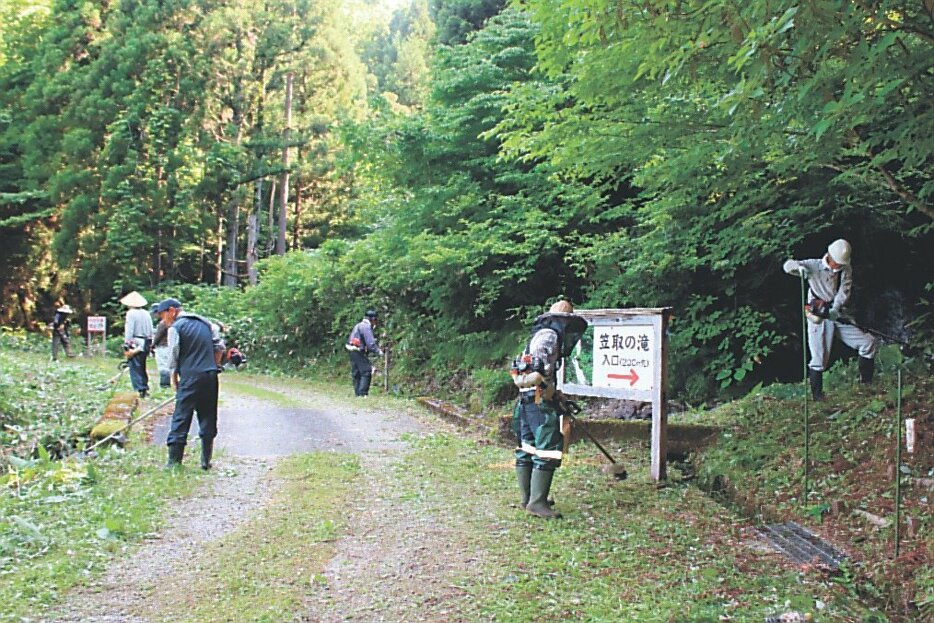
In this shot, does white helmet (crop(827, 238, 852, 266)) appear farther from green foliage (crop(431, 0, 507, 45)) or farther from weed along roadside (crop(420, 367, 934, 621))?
green foliage (crop(431, 0, 507, 45))

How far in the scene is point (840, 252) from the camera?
774 cm

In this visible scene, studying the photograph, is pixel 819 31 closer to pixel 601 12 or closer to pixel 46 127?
pixel 601 12

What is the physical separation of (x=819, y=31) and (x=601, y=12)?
1.40 meters

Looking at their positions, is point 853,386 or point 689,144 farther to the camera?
point 853,386

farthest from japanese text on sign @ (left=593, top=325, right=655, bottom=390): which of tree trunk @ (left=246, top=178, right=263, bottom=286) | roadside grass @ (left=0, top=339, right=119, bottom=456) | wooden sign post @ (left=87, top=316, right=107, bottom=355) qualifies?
tree trunk @ (left=246, top=178, right=263, bottom=286)

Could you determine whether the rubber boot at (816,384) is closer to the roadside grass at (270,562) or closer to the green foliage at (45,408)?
the roadside grass at (270,562)

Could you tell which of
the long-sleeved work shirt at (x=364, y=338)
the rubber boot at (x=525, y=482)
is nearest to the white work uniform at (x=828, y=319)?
the rubber boot at (x=525, y=482)

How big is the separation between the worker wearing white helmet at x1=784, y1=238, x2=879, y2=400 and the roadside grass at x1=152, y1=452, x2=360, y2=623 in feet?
17.0

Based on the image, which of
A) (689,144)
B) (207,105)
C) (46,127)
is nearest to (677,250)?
(689,144)

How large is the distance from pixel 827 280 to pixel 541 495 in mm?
4067

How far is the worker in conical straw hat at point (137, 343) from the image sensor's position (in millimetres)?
12891

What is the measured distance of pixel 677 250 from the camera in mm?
10578

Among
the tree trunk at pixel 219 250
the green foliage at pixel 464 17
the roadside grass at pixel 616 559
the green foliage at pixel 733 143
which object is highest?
the green foliage at pixel 464 17

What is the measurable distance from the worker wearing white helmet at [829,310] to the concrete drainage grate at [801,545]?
2.88m
